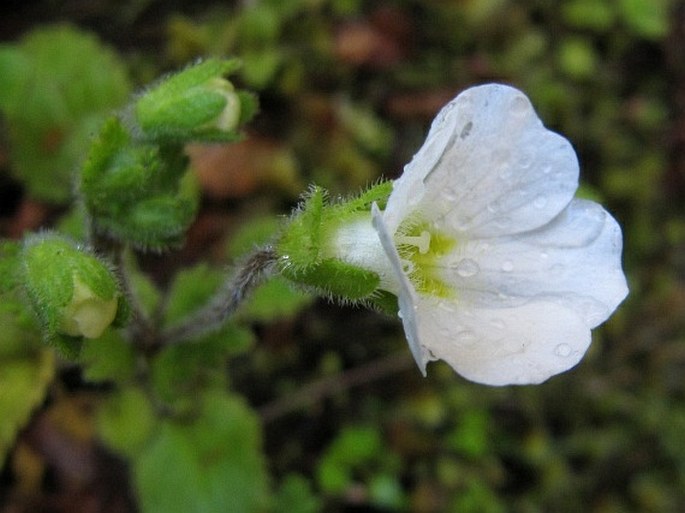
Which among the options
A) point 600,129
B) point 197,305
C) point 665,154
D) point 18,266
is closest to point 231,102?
point 18,266

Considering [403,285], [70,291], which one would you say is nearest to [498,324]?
[403,285]

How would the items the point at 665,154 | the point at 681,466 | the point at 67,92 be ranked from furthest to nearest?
the point at 665,154 < the point at 681,466 < the point at 67,92

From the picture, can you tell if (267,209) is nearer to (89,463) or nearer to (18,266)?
(89,463)

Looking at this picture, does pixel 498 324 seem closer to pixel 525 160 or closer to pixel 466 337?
pixel 466 337

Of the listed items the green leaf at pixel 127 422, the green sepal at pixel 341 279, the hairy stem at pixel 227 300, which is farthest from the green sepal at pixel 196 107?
the green leaf at pixel 127 422

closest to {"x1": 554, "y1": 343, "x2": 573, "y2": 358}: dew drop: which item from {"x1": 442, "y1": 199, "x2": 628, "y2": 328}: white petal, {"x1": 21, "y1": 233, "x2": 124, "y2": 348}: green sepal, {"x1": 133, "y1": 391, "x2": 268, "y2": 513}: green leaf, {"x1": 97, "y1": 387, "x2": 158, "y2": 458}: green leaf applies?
{"x1": 442, "y1": 199, "x2": 628, "y2": 328}: white petal

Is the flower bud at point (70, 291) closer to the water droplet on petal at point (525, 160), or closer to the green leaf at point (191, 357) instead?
the green leaf at point (191, 357)
